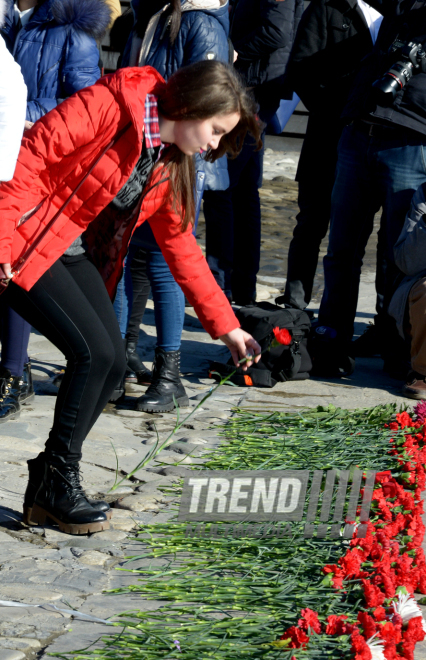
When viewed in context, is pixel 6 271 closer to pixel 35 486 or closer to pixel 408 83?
pixel 35 486

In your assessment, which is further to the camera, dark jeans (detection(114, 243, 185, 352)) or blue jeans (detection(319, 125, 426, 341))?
blue jeans (detection(319, 125, 426, 341))

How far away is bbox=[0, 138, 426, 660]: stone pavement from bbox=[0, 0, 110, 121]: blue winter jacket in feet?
4.70

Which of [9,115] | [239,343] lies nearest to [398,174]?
[239,343]

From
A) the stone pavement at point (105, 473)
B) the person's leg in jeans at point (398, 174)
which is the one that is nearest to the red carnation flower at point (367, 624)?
the stone pavement at point (105, 473)

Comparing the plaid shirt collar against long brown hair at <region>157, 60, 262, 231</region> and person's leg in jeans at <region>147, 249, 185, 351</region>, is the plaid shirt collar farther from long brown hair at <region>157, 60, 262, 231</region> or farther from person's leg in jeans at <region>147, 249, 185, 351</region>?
person's leg in jeans at <region>147, 249, 185, 351</region>

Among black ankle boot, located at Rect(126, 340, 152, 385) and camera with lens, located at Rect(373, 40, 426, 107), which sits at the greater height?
camera with lens, located at Rect(373, 40, 426, 107)

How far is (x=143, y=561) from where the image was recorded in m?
2.46

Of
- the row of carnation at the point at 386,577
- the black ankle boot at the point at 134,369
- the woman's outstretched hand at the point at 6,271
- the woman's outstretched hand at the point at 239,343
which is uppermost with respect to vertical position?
the woman's outstretched hand at the point at 6,271

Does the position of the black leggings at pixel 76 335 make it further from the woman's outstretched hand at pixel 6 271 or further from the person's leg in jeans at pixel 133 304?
the person's leg in jeans at pixel 133 304

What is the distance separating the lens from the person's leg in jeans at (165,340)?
12.8 feet

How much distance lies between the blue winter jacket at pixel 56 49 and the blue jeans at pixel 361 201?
147 centimetres

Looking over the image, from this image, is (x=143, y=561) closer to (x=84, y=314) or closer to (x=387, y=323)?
(x=84, y=314)

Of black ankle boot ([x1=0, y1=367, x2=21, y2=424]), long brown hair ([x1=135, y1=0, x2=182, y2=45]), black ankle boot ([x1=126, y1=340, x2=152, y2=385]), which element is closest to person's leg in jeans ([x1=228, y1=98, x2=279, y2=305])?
black ankle boot ([x1=126, y1=340, x2=152, y2=385])

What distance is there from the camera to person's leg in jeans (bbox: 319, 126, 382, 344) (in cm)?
464
